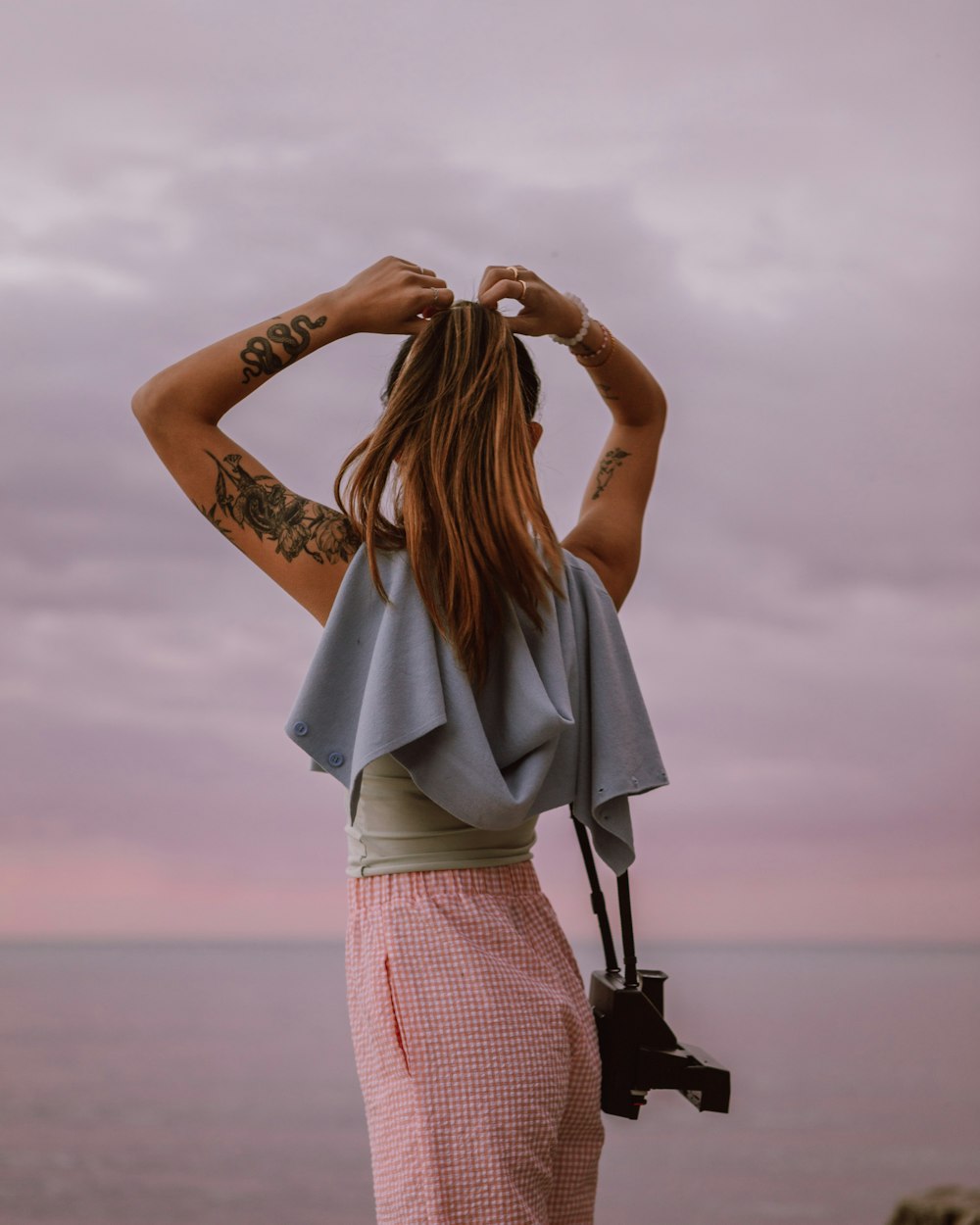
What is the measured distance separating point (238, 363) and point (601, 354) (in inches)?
27.9

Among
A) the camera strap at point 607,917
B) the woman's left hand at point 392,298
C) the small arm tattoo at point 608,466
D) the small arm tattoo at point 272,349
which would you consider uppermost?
the woman's left hand at point 392,298

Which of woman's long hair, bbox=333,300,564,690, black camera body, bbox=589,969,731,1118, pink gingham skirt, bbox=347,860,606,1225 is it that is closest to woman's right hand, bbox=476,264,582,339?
woman's long hair, bbox=333,300,564,690

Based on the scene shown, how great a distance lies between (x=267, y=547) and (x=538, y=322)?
1.99ft

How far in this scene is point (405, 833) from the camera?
1.79m

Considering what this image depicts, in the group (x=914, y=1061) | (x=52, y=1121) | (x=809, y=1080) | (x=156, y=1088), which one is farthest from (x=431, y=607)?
(x=914, y=1061)

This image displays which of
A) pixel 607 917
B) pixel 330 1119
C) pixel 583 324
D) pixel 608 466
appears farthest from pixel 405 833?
pixel 330 1119

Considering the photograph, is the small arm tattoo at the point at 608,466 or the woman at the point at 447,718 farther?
the small arm tattoo at the point at 608,466

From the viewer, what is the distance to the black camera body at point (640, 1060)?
1.86 m

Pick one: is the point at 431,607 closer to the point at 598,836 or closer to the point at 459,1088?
the point at 598,836

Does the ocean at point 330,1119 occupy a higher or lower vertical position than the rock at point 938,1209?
lower

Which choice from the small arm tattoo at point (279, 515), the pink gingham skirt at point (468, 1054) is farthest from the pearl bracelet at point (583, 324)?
the pink gingham skirt at point (468, 1054)

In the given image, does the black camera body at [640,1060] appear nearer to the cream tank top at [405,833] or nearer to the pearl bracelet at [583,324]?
the cream tank top at [405,833]

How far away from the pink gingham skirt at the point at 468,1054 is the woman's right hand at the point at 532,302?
0.84 m

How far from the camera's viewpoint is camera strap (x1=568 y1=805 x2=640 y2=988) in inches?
76.0
